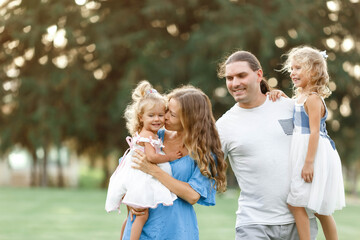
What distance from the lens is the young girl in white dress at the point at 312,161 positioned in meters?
4.10

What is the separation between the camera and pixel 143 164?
12.4ft

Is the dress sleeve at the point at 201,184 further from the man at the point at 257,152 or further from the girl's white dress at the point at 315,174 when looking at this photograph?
the girl's white dress at the point at 315,174

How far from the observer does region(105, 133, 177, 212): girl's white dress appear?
3.69 m

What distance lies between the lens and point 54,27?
20.0 meters

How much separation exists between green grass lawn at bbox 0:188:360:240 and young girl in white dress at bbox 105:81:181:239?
Answer: 5969 mm

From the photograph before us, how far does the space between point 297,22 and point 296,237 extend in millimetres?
15029

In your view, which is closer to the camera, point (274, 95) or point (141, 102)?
point (141, 102)

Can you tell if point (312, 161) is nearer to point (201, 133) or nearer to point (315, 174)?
point (315, 174)

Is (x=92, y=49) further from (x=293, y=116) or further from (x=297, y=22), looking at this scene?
(x=293, y=116)

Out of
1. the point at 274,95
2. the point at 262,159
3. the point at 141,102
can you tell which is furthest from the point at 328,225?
the point at 141,102

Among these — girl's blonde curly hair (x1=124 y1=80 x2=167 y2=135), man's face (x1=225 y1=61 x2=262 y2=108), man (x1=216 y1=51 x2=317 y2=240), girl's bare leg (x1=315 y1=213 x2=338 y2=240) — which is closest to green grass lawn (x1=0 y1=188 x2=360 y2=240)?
girl's bare leg (x1=315 y1=213 x2=338 y2=240)

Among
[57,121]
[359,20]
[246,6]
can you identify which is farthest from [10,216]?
[359,20]

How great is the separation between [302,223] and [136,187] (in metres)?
1.13

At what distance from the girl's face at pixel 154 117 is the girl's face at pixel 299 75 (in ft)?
3.66
